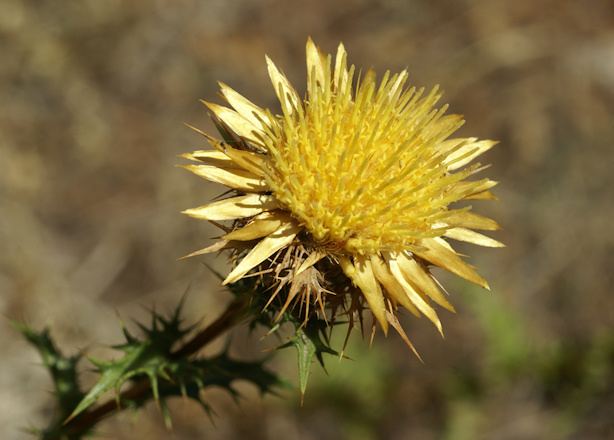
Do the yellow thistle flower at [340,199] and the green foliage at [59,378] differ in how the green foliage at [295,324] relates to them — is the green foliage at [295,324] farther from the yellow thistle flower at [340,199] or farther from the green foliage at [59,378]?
the green foliage at [59,378]

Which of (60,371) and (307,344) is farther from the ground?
(307,344)

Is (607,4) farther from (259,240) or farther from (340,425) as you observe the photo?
(259,240)

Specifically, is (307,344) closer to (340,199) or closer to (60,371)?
(340,199)

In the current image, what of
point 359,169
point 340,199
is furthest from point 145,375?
point 359,169

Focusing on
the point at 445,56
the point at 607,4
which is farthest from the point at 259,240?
the point at 607,4

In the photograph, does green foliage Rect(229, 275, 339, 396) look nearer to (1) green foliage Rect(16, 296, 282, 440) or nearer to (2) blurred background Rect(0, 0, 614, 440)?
(1) green foliage Rect(16, 296, 282, 440)

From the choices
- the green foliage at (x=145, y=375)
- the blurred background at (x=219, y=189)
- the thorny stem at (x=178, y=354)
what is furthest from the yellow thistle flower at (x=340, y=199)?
the blurred background at (x=219, y=189)

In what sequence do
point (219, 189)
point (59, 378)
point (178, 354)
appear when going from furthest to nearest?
1. point (219, 189)
2. point (59, 378)
3. point (178, 354)

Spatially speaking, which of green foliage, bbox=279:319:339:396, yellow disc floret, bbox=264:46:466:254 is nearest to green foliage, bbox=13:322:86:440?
green foliage, bbox=279:319:339:396
